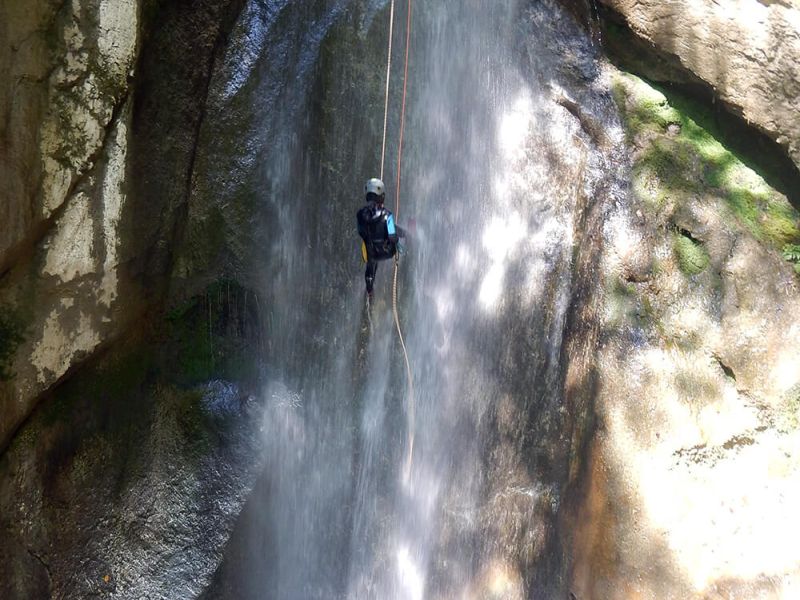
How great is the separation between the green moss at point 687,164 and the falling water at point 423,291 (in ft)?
0.85

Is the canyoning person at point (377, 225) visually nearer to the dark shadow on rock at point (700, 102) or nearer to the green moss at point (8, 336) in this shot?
the dark shadow on rock at point (700, 102)

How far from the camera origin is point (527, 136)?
5.04 meters

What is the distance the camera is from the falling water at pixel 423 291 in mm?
4848

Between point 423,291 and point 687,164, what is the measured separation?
2.04 metres

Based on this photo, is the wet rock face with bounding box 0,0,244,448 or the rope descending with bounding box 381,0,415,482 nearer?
the wet rock face with bounding box 0,0,244,448

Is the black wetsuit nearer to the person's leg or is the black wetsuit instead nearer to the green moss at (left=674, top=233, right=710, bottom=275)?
the person's leg

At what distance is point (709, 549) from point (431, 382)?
7.03 ft

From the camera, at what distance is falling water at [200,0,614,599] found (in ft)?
15.9

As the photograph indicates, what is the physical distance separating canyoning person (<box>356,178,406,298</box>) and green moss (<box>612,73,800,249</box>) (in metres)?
1.78

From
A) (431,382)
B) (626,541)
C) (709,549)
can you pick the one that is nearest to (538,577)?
(626,541)

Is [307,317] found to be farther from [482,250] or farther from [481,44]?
[481,44]

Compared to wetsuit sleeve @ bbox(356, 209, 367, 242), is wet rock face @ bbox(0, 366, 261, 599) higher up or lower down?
lower down

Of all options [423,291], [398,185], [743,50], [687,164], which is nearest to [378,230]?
[398,185]

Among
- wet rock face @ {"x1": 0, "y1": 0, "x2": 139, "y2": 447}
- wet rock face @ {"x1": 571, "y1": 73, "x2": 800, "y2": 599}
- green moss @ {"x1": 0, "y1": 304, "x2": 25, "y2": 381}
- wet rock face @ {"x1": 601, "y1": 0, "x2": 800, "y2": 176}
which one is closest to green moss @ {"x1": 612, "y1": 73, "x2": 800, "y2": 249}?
wet rock face @ {"x1": 571, "y1": 73, "x2": 800, "y2": 599}
